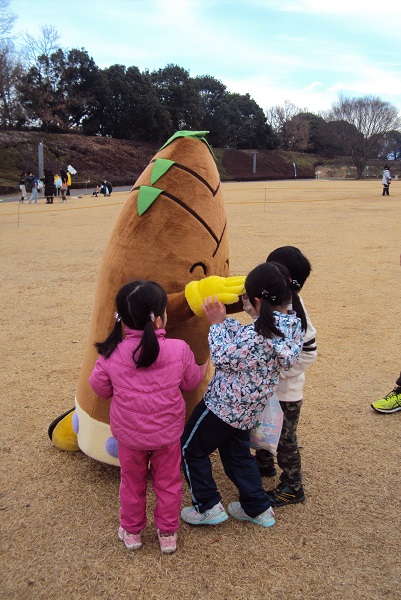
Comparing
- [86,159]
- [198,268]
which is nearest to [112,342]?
[198,268]

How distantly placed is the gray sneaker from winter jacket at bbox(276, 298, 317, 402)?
567 millimetres

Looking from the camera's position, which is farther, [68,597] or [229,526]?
[229,526]

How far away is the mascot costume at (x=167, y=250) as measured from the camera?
283 centimetres

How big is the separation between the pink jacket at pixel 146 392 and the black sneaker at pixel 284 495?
0.76m

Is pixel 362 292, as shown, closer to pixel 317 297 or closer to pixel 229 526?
pixel 317 297

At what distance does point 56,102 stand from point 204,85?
2093cm

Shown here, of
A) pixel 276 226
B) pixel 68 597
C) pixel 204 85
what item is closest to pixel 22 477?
pixel 68 597

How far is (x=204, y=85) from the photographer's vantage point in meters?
58.3

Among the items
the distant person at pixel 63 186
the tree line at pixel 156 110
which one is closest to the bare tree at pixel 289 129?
the tree line at pixel 156 110

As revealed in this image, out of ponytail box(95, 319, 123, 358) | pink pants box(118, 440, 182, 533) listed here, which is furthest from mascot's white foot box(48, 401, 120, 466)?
ponytail box(95, 319, 123, 358)

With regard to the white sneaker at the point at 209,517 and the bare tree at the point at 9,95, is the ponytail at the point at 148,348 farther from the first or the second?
the bare tree at the point at 9,95

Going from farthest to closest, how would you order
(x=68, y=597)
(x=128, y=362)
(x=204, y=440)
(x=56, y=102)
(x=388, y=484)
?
(x=56, y=102) < (x=388, y=484) < (x=204, y=440) < (x=128, y=362) < (x=68, y=597)

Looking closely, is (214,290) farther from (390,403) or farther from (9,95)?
(9,95)

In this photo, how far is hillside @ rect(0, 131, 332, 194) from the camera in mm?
35406
